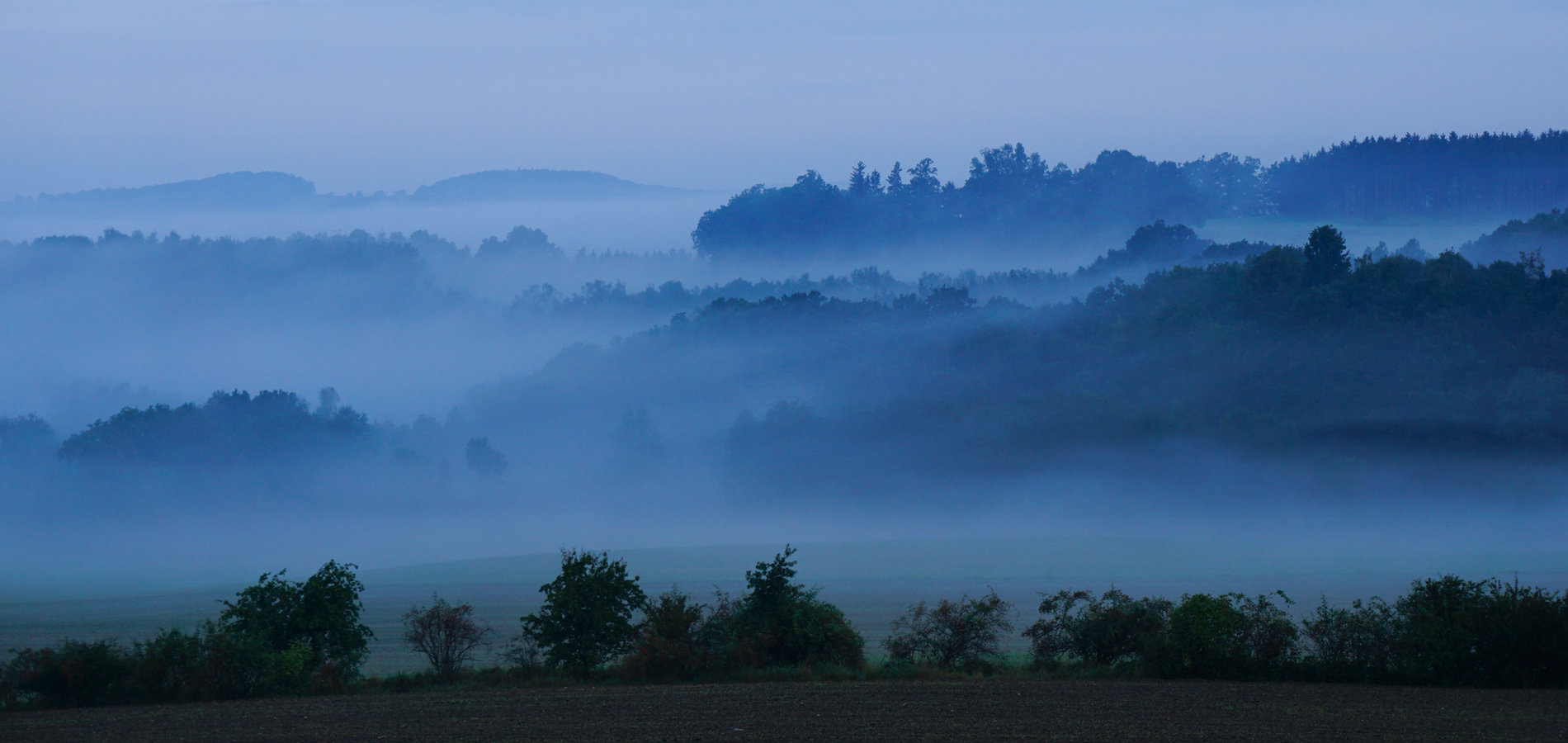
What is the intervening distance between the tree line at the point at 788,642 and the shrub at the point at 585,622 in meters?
0.04

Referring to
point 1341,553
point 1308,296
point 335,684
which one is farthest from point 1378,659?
point 1308,296

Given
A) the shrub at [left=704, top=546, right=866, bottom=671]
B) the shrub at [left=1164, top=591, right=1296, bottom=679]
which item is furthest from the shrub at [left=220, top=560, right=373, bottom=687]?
the shrub at [left=1164, top=591, right=1296, bottom=679]

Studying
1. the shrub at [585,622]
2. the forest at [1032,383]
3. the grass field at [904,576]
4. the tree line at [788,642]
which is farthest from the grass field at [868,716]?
the forest at [1032,383]

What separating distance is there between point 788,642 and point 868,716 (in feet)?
21.5

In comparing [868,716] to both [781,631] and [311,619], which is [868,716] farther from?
[311,619]

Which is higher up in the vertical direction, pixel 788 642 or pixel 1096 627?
pixel 788 642

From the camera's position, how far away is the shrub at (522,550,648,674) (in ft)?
100

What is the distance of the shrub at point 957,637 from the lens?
30.5 meters

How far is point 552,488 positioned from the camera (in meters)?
163

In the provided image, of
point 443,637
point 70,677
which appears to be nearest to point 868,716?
point 443,637

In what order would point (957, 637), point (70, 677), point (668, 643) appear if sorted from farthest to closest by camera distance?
1. point (957, 637)
2. point (668, 643)
3. point (70, 677)

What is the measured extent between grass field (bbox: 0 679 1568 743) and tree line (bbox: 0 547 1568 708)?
35.3 inches

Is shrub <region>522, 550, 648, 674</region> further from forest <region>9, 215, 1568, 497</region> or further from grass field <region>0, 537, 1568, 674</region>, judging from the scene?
forest <region>9, 215, 1568, 497</region>

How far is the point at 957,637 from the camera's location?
30.6 m
